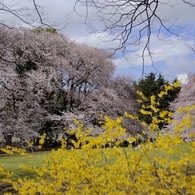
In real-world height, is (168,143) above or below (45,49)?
below

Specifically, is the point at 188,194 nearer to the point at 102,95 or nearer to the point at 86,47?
the point at 102,95

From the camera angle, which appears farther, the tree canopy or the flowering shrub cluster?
the tree canopy

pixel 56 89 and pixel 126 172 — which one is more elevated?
pixel 56 89

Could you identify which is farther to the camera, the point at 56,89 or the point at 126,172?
the point at 56,89

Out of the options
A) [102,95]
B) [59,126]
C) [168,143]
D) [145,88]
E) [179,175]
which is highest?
[145,88]

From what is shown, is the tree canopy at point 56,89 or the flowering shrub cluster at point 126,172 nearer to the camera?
the flowering shrub cluster at point 126,172

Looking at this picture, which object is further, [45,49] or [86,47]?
[86,47]

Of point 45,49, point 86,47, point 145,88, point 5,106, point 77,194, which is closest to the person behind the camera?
point 77,194

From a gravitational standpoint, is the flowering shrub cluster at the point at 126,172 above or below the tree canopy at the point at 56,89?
below

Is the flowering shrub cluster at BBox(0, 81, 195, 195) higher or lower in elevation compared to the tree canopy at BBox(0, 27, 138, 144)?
lower

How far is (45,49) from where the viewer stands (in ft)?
68.8

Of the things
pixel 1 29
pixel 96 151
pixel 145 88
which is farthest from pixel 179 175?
pixel 145 88

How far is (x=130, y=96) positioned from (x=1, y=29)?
35.3 feet

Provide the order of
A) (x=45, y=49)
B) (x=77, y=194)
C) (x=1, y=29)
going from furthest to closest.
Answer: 1. (x=45, y=49)
2. (x=1, y=29)
3. (x=77, y=194)
